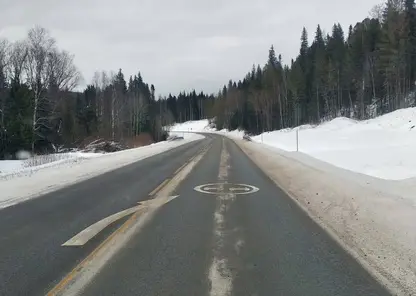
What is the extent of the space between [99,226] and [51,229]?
77 centimetres

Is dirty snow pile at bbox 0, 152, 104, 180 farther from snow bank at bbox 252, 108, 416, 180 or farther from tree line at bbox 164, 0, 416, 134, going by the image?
tree line at bbox 164, 0, 416, 134

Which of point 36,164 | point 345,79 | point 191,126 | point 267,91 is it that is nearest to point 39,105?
point 36,164

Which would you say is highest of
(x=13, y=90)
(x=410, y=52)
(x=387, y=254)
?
(x=410, y=52)

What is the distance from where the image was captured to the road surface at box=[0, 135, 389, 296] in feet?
13.9

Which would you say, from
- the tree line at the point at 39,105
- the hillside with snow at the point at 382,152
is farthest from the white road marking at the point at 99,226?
the tree line at the point at 39,105

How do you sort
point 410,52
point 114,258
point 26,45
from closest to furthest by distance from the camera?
point 114,258 < point 26,45 < point 410,52

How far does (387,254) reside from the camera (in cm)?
526

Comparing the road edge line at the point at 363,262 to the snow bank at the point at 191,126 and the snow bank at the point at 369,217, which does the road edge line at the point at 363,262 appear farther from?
the snow bank at the point at 191,126

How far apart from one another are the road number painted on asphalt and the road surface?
1.13 meters

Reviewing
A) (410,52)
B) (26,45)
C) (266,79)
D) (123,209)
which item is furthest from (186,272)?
(266,79)

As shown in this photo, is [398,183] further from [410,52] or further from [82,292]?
[410,52]

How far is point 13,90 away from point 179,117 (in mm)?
151716

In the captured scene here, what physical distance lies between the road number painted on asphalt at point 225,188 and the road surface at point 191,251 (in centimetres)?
113

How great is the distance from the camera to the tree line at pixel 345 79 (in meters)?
58.9
